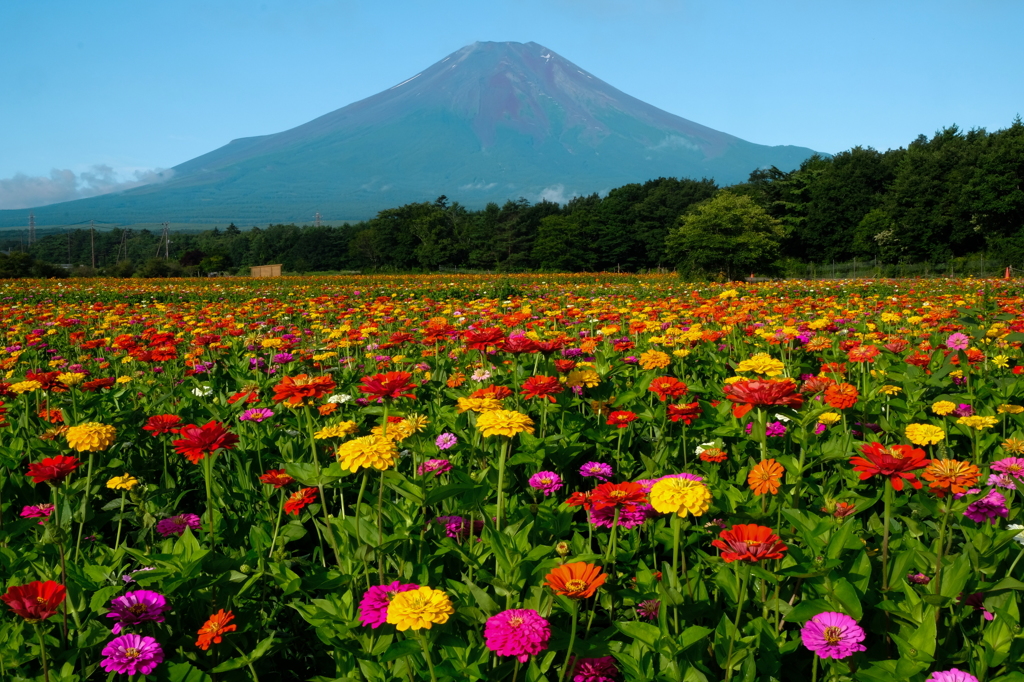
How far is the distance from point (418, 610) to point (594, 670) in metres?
0.49

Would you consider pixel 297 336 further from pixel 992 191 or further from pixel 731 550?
pixel 992 191

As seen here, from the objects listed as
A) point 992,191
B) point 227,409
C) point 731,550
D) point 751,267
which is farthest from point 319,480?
point 992,191

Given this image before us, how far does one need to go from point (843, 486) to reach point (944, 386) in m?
1.39

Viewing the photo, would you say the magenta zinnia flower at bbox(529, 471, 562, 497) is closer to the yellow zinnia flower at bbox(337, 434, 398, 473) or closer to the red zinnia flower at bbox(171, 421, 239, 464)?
the yellow zinnia flower at bbox(337, 434, 398, 473)

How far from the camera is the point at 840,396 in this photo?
248 centimetres

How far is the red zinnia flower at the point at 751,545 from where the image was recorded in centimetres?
134

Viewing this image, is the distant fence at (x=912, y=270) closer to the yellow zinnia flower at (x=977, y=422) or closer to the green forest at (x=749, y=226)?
the green forest at (x=749, y=226)

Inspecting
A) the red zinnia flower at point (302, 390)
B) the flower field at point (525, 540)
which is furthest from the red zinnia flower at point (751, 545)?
the red zinnia flower at point (302, 390)

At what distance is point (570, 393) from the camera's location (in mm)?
3457

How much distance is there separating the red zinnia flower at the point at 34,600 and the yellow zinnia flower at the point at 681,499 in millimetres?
1237

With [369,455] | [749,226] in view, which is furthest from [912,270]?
[369,455]

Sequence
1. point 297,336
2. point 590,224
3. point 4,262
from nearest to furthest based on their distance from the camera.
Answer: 1. point 297,336
2. point 4,262
3. point 590,224

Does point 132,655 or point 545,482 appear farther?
point 545,482

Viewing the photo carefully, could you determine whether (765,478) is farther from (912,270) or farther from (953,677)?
(912,270)
